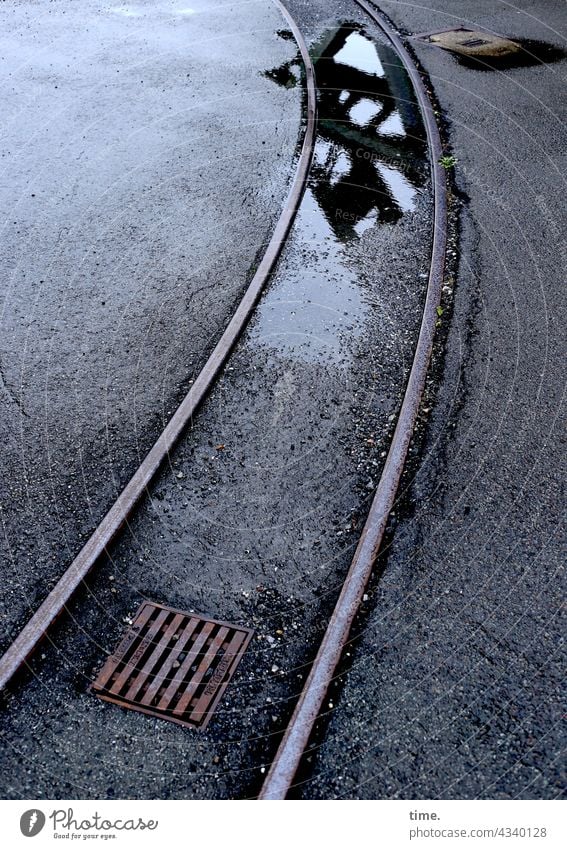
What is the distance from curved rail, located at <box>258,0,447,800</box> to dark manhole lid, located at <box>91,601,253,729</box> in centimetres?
39

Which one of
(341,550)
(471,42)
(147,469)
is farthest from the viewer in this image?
(471,42)

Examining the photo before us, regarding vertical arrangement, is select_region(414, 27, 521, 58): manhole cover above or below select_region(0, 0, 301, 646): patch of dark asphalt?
above

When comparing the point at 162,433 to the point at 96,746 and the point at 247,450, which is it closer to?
the point at 247,450

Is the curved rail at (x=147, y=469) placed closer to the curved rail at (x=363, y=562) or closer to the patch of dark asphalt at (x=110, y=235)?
the patch of dark asphalt at (x=110, y=235)

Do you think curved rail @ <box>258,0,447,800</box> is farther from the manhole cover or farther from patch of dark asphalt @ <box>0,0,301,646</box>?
the manhole cover

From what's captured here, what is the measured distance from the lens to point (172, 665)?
10.5 ft

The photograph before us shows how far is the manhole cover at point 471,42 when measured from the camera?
8938 mm

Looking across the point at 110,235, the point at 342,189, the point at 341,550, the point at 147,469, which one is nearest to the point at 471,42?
the point at 342,189

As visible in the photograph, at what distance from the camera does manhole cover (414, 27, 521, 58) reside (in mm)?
8938

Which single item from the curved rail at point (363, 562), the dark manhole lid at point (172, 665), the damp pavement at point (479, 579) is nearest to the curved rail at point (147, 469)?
the dark manhole lid at point (172, 665)

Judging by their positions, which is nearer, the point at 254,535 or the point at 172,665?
the point at 172,665

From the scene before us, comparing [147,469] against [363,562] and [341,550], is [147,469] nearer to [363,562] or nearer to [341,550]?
[341,550]

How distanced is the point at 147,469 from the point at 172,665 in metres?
1.17

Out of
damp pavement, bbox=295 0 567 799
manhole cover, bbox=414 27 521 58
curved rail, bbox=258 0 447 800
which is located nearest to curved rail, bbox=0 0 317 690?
curved rail, bbox=258 0 447 800
